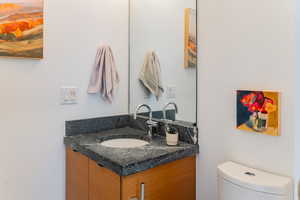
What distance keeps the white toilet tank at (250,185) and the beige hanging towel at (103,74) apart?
1.01 m

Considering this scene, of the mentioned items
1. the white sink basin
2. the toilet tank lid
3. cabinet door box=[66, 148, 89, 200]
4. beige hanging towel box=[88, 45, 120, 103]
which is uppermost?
beige hanging towel box=[88, 45, 120, 103]

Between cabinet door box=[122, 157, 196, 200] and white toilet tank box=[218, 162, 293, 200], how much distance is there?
278 mm

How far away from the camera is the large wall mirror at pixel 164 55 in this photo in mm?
1536

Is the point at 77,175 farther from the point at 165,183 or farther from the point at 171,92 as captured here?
the point at 171,92

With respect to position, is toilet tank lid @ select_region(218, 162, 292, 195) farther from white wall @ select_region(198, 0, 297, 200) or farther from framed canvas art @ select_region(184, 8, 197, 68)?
framed canvas art @ select_region(184, 8, 197, 68)

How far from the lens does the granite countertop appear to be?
3.87ft

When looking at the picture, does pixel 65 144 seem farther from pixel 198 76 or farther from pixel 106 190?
pixel 198 76

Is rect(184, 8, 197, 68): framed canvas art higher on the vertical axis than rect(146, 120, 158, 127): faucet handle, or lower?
higher

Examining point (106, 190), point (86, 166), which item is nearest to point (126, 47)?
point (86, 166)

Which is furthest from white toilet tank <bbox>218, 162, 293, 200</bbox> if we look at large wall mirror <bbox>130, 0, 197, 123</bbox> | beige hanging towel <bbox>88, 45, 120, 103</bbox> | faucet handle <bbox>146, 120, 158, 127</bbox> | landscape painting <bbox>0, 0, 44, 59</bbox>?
landscape painting <bbox>0, 0, 44, 59</bbox>

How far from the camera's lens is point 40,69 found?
5.07 ft

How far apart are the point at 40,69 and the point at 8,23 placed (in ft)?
1.05

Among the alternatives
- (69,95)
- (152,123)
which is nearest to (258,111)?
(152,123)

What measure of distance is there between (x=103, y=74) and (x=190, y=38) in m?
0.70
